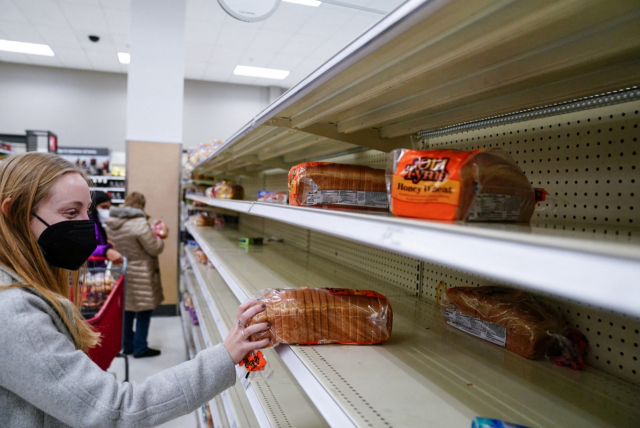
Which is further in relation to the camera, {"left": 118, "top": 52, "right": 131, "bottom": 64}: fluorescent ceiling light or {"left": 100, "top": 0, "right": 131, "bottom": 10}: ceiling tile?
{"left": 118, "top": 52, "right": 131, "bottom": 64}: fluorescent ceiling light

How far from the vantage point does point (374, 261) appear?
2.01 meters

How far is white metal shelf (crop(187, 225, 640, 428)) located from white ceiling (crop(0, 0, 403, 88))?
5726 millimetres

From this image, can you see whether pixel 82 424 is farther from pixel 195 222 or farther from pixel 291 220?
pixel 195 222

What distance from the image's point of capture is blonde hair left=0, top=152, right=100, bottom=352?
1125 mm

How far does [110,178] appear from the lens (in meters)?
8.64

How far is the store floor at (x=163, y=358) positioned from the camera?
3.27 meters

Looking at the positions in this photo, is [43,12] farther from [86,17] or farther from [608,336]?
[608,336]

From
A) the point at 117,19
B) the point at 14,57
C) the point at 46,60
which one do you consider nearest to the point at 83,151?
the point at 46,60

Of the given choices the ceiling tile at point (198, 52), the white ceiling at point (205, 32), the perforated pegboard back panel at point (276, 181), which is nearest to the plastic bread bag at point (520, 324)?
the perforated pegboard back panel at point (276, 181)

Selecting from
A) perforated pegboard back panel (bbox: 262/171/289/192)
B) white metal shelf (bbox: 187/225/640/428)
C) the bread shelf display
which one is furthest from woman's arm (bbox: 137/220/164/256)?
white metal shelf (bbox: 187/225/640/428)

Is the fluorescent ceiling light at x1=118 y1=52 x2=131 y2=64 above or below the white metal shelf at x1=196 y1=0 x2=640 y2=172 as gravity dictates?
above

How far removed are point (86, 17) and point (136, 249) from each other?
15.8 ft

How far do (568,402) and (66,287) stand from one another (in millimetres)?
1505

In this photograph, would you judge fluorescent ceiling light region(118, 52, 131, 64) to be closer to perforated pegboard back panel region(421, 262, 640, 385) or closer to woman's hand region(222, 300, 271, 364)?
woman's hand region(222, 300, 271, 364)
